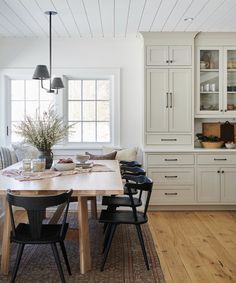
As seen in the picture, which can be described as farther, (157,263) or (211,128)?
(211,128)

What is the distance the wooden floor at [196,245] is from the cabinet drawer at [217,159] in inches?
27.9

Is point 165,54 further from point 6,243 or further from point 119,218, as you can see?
point 6,243

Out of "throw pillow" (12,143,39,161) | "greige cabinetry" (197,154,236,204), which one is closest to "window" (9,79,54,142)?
"throw pillow" (12,143,39,161)

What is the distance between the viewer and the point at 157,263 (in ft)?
10.2

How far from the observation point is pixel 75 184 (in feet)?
9.19

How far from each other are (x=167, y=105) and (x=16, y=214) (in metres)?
2.60

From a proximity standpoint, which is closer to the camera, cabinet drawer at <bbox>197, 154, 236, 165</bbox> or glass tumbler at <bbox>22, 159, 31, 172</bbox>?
glass tumbler at <bbox>22, 159, 31, 172</bbox>

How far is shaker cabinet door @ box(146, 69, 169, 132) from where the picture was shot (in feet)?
16.6

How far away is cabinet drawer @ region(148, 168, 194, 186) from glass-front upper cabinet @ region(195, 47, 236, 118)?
2.93 ft

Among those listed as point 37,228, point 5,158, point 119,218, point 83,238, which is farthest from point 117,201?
point 5,158

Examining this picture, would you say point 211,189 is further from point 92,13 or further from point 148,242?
point 92,13

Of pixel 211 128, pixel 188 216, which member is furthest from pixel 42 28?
pixel 188 216

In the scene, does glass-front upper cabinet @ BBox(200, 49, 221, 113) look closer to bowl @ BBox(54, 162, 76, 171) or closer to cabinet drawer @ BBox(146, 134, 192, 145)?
cabinet drawer @ BBox(146, 134, 192, 145)

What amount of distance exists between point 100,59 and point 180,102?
1.38 metres
